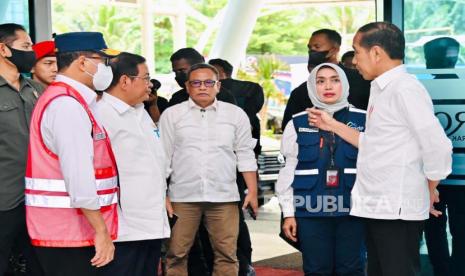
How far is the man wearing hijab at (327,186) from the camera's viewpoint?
4.66 m

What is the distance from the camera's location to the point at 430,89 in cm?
542

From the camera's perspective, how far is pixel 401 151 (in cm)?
393

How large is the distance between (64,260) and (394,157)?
5.27 feet

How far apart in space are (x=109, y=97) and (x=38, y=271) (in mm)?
1098

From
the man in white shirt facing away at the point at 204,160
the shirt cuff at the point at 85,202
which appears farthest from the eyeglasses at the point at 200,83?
the shirt cuff at the point at 85,202

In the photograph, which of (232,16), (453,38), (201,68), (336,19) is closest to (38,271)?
(201,68)

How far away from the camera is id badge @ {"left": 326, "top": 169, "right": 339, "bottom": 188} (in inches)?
183

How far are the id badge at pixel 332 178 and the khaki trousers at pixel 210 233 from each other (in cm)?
113

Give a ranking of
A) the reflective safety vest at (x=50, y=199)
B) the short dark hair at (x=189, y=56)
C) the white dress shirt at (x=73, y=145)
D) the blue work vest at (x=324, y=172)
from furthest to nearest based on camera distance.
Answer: the short dark hair at (x=189, y=56), the blue work vest at (x=324, y=172), the reflective safety vest at (x=50, y=199), the white dress shirt at (x=73, y=145)

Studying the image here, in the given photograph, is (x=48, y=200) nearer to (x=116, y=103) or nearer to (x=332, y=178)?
(x=116, y=103)

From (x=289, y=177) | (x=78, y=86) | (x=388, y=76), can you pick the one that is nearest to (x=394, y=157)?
(x=388, y=76)

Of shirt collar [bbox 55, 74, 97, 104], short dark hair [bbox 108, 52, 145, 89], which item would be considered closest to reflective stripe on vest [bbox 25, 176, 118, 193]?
shirt collar [bbox 55, 74, 97, 104]

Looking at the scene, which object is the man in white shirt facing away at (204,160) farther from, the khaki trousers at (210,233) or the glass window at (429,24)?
the glass window at (429,24)

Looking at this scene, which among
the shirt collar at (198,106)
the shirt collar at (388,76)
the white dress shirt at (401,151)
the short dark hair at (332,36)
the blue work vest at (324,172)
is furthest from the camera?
the short dark hair at (332,36)
